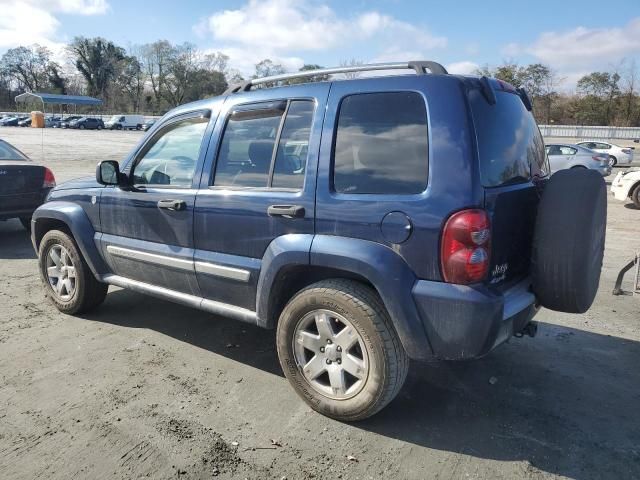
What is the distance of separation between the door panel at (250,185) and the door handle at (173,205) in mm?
150

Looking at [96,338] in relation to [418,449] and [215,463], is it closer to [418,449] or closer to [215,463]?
[215,463]

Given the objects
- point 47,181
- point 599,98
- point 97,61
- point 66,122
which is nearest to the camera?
point 47,181

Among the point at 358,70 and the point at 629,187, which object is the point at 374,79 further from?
the point at 629,187

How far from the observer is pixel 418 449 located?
9.52ft

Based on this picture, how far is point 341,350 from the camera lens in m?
3.11

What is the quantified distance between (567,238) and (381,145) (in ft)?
3.85

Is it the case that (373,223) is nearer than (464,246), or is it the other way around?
(464,246)

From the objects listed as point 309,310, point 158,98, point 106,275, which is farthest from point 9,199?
point 158,98

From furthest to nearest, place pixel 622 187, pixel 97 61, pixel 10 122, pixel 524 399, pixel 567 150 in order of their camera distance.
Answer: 1. pixel 97 61
2. pixel 10 122
3. pixel 567 150
4. pixel 622 187
5. pixel 524 399

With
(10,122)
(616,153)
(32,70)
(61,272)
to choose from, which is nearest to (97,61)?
(32,70)

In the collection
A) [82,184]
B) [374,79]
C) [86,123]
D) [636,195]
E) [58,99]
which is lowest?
[636,195]

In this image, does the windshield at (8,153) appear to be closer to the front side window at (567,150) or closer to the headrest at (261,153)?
the headrest at (261,153)

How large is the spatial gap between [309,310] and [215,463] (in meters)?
0.98

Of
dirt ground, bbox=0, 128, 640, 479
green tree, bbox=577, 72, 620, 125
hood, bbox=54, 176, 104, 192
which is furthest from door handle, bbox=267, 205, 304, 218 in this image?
green tree, bbox=577, 72, 620, 125
